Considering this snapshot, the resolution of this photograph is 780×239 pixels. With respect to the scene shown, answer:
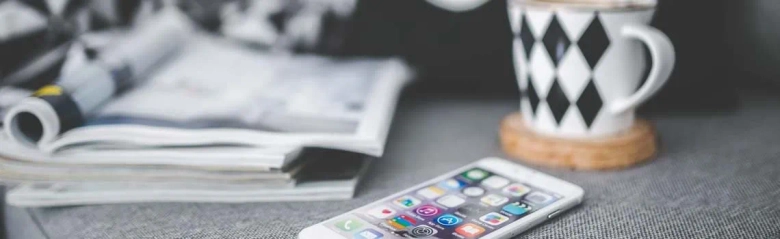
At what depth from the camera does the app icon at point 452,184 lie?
39cm

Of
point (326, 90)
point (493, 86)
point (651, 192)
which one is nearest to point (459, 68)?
point (493, 86)

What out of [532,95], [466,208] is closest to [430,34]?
[532,95]

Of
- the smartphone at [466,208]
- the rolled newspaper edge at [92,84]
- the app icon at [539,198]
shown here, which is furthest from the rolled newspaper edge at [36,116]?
the app icon at [539,198]

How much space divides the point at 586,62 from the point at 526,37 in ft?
0.14

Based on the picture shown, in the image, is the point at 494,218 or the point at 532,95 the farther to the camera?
the point at 532,95

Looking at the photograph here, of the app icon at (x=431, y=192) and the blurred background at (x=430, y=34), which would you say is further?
the blurred background at (x=430, y=34)

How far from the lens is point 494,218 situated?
34 centimetres

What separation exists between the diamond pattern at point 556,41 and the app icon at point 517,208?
114 millimetres

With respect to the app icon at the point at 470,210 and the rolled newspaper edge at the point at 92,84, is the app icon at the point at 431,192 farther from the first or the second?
the rolled newspaper edge at the point at 92,84

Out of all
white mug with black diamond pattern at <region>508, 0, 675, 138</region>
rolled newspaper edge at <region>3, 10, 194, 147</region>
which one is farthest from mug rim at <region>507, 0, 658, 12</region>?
rolled newspaper edge at <region>3, 10, 194, 147</region>

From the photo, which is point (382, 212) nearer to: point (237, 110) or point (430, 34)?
point (237, 110)

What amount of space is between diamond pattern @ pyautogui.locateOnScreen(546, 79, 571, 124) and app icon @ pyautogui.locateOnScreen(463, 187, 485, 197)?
95mm

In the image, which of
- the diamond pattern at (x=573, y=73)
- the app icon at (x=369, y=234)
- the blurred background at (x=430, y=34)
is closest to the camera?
the app icon at (x=369, y=234)

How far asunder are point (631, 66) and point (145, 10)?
0.46 m
